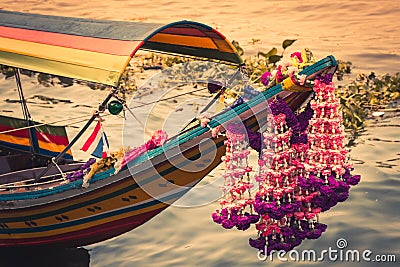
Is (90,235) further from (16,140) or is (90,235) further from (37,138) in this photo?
(16,140)

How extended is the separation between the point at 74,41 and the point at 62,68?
1.31 feet

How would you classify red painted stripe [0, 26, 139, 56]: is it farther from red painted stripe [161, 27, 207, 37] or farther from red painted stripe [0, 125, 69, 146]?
red painted stripe [0, 125, 69, 146]

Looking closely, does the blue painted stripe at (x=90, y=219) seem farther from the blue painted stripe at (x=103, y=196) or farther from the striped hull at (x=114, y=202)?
the blue painted stripe at (x=103, y=196)

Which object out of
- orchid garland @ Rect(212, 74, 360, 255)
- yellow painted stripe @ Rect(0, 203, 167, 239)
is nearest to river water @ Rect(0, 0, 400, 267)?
yellow painted stripe @ Rect(0, 203, 167, 239)

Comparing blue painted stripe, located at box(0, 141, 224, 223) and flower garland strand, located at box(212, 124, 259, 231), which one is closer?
flower garland strand, located at box(212, 124, 259, 231)

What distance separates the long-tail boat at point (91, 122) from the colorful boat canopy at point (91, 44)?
0.01 m

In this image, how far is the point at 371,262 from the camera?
23.4 ft

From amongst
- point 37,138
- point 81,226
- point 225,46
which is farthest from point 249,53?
point 81,226

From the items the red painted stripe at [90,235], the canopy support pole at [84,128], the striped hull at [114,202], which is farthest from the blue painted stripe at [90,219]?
the canopy support pole at [84,128]

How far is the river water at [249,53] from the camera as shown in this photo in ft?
24.9

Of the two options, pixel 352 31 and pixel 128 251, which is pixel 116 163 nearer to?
pixel 128 251

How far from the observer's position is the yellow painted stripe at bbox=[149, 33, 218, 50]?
24.1 feet

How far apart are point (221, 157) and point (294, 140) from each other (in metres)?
0.71

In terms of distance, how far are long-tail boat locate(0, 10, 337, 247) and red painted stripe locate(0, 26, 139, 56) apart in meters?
0.01
